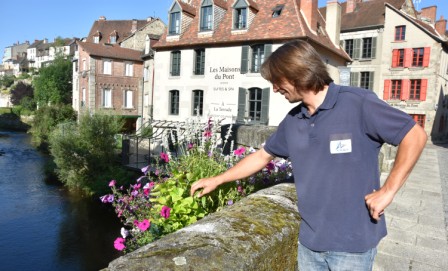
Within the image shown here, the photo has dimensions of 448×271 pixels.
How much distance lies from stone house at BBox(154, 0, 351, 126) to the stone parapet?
51.2 feet

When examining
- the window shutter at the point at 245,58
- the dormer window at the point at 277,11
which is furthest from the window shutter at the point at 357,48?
the window shutter at the point at 245,58

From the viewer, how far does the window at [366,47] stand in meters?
29.1

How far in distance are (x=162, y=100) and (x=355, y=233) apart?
2099 centimetres

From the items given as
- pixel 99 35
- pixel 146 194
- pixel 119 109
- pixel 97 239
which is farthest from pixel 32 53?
pixel 146 194

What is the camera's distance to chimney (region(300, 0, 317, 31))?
18152 mm

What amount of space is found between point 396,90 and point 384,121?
29731 millimetres

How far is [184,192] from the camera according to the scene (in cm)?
287

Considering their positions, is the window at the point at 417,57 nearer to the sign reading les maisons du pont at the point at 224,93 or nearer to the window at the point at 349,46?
the window at the point at 349,46

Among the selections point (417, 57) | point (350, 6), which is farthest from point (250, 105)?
point (350, 6)

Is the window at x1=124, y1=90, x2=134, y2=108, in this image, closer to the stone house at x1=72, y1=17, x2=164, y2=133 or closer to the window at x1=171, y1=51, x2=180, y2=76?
the stone house at x1=72, y1=17, x2=164, y2=133

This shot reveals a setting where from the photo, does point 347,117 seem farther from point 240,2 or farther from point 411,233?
point 240,2

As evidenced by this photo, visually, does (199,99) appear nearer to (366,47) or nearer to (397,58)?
(366,47)

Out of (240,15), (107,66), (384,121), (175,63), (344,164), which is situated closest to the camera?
(384,121)

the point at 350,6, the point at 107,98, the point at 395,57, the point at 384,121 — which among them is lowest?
the point at 384,121
